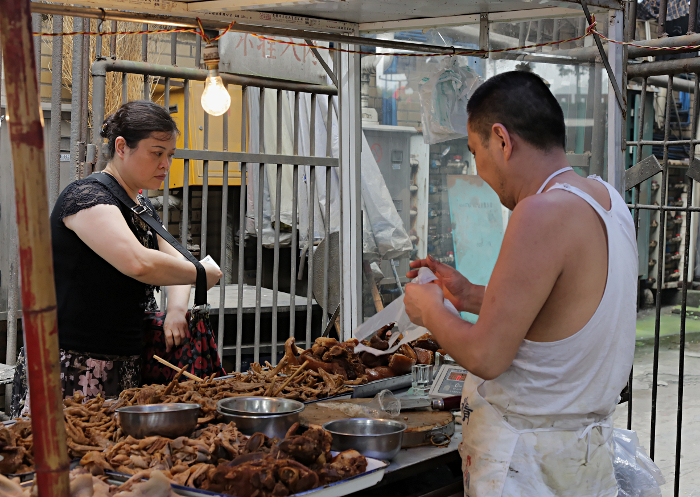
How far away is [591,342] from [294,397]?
120 cm

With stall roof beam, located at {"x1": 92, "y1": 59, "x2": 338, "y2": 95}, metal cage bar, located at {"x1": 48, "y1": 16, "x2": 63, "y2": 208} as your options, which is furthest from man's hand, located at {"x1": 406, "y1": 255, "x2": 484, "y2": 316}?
metal cage bar, located at {"x1": 48, "y1": 16, "x2": 63, "y2": 208}

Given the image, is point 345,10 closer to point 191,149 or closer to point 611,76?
point 611,76

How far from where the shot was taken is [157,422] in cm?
193

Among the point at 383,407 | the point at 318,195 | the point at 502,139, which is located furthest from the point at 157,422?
the point at 318,195

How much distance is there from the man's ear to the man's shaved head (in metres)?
0.01

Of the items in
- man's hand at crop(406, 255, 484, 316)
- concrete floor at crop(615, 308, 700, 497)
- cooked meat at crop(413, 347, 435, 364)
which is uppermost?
man's hand at crop(406, 255, 484, 316)

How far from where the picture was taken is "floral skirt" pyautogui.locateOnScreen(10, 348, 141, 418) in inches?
106

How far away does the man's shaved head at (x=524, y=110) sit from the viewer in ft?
5.48

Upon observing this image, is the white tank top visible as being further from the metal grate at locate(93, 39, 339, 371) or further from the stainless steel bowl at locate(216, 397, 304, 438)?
the metal grate at locate(93, 39, 339, 371)

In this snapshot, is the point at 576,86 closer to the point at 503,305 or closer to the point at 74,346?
the point at 503,305

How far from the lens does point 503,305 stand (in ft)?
5.02

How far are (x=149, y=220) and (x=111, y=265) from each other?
0.27 m

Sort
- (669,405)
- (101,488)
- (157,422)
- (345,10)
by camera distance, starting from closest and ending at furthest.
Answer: (101,488) → (157,422) → (345,10) → (669,405)

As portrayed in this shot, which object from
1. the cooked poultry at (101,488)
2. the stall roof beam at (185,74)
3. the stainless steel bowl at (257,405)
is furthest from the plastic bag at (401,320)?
the stall roof beam at (185,74)
